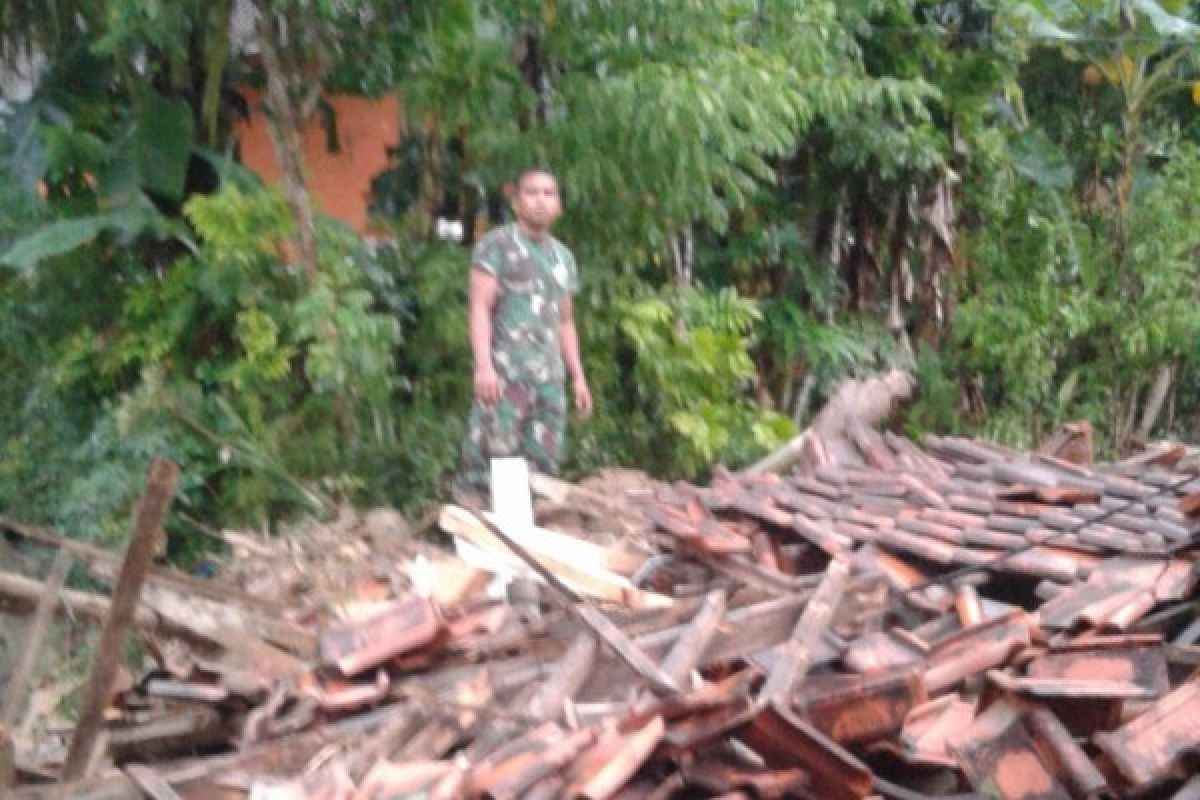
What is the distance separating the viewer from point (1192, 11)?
36.5 ft

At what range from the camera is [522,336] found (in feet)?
20.1

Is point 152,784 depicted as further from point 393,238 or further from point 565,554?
point 393,238

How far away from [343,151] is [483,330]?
3.03 metres

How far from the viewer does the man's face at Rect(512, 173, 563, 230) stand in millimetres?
5906

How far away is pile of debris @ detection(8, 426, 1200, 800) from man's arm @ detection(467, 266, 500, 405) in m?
0.75

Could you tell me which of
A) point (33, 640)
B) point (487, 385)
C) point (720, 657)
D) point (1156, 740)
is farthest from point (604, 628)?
point (487, 385)

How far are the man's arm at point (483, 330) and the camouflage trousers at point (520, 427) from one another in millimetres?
121

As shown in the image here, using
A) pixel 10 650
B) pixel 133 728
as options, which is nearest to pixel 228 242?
pixel 10 650

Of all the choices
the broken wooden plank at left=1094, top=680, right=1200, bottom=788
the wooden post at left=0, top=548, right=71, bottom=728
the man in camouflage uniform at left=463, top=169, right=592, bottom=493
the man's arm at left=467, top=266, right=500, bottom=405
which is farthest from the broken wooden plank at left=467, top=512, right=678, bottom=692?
the man in camouflage uniform at left=463, top=169, right=592, bottom=493

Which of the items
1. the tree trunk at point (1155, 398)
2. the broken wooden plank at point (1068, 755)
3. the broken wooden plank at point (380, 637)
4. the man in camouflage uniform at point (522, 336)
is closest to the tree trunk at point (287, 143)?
the man in camouflage uniform at point (522, 336)

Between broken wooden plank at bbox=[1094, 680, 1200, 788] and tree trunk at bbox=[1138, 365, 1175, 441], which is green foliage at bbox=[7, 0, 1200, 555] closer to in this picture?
tree trunk at bbox=[1138, 365, 1175, 441]

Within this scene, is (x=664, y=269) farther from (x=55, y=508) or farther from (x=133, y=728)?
(x=133, y=728)

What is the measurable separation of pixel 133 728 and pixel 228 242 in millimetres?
3377

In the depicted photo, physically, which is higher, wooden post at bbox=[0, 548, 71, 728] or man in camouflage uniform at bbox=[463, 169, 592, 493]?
man in camouflage uniform at bbox=[463, 169, 592, 493]
